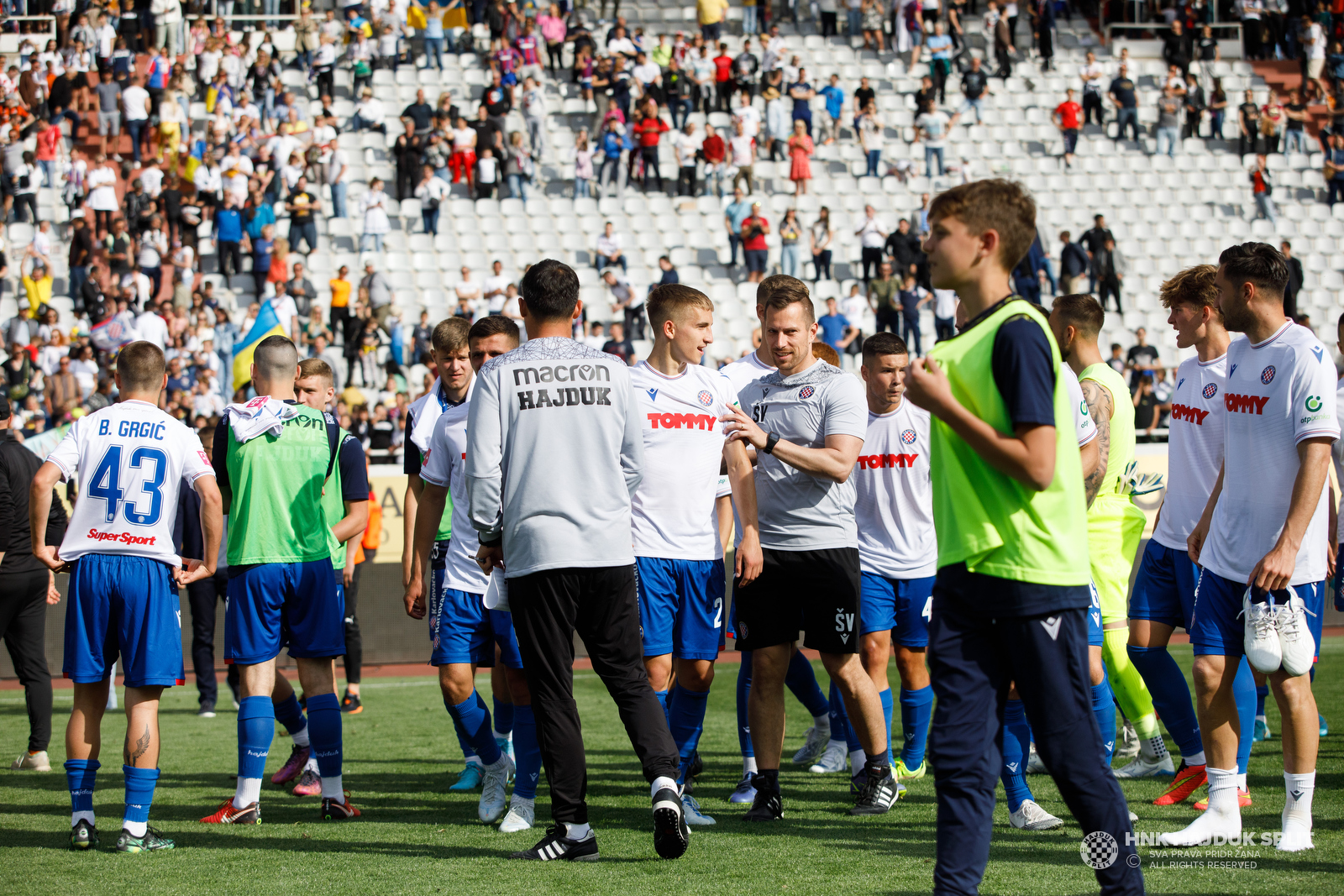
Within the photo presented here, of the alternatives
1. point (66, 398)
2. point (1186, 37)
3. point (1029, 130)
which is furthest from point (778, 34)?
point (66, 398)

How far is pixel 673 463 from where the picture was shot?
19.5ft

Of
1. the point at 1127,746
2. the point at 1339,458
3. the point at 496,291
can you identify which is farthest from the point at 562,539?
the point at 496,291

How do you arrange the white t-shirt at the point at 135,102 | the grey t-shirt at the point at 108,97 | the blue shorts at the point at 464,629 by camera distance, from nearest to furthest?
the blue shorts at the point at 464,629 < the white t-shirt at the point at 135,102 < the grey t-shirt at the point at 108,97

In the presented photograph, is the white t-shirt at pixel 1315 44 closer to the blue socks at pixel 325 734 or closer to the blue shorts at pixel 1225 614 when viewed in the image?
the blue shorts at pixel 1225 614

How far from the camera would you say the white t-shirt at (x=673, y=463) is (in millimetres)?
5938

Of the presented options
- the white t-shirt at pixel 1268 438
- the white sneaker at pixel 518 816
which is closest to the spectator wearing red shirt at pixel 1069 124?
the white t-shirt at pixel 1268 438

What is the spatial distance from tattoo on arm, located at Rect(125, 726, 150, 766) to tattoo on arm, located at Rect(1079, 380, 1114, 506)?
4094 mm

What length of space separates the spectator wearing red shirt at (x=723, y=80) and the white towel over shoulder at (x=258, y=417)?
22364mm

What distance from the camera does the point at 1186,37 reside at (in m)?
29.5

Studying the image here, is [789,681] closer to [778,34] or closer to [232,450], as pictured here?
[232,450]

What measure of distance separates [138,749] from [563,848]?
1884 mm

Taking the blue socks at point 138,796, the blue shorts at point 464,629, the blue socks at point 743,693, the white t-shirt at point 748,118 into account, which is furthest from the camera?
the white t-shirt at point 748,118

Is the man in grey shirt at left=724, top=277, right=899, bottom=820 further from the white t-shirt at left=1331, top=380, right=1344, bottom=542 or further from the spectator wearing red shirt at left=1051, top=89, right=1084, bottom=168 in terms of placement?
the spectator wearing red shirt at left=1051, top=89, right=1084, bottom=168

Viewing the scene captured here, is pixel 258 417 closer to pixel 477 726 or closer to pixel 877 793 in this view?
pixel 477 726
